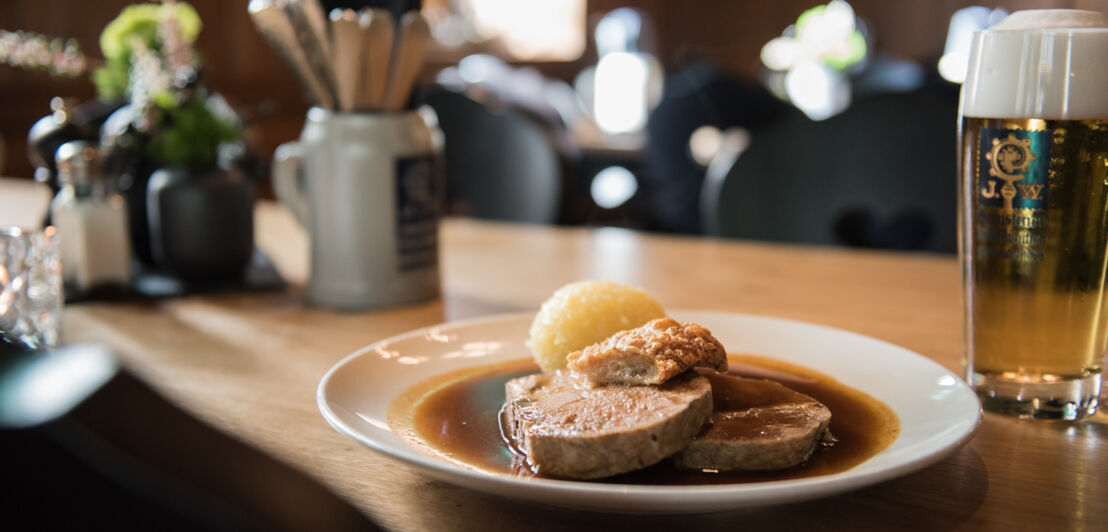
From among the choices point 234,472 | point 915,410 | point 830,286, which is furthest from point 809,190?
point 234,472

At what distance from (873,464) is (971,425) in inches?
3.6

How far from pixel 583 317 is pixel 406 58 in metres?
0.60

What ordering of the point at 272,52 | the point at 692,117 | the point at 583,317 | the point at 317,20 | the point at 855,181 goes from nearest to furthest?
the point at 583,317 → the point at 317,20 → the point at 855,181 → the point at 692,117 → the point at 272,52

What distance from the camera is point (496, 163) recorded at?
2.84 metres

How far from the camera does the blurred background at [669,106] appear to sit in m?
2.24

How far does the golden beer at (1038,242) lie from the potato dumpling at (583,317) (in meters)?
0.36

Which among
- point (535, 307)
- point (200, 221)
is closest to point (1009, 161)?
point (535, 307)

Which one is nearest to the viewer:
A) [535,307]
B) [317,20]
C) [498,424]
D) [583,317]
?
[498,424]

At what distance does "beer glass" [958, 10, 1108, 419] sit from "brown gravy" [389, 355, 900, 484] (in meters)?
0.17

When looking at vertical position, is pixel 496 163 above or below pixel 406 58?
below

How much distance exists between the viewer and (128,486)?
0.38 meters

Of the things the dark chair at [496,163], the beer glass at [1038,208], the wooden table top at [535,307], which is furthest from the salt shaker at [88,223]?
the dark chair at [496,163]

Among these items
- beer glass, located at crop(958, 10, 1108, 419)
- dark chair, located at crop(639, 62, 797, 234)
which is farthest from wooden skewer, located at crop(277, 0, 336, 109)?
dark chair, located at crop(639, 62, 797, 234)

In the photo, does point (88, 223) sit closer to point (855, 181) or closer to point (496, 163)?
point (496, 163)
